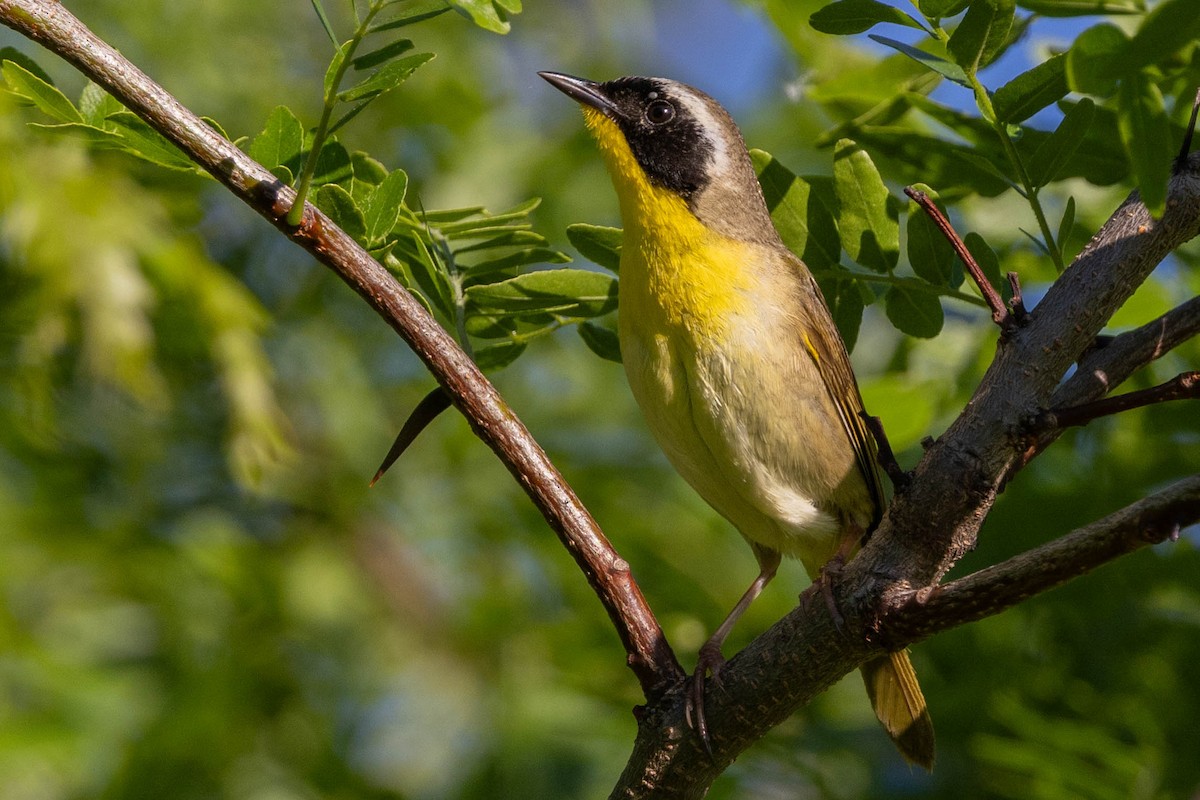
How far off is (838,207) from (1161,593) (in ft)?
5.02

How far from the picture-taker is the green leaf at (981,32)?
2520mm

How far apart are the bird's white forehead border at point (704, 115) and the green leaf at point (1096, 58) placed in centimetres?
222

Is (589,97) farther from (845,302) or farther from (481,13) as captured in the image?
(481,13)

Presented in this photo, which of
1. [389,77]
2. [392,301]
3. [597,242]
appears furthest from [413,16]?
[597,242]

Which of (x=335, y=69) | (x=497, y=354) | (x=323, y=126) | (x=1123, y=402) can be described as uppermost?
(x=497, y=354)

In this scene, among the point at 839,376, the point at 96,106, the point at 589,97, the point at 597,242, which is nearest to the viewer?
the point at 96,106

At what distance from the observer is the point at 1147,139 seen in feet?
6.57

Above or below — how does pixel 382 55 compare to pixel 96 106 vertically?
above

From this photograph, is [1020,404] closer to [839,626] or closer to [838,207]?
[839,626]

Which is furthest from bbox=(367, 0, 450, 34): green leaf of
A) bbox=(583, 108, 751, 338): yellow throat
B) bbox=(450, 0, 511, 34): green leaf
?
bbox=(583, 108, 751, 338): yellow throat

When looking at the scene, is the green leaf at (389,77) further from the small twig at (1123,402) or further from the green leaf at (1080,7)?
the green leaf at (1080,7)

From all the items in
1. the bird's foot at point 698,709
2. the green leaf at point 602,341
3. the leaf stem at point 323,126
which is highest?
the green leaf at point 602,341

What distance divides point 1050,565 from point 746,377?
1.64 meters

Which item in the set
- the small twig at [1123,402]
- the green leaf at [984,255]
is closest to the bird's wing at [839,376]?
the green leaf at [984,255]
